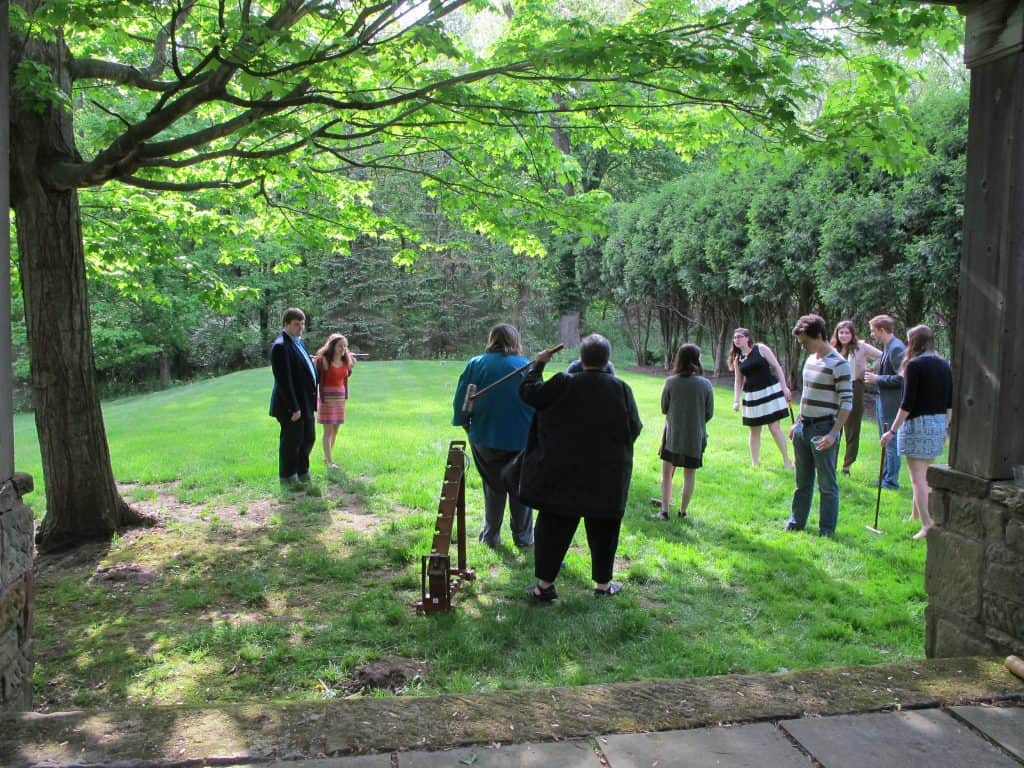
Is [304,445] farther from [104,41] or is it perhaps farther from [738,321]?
[738,321]

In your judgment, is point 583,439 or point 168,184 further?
point 168,184

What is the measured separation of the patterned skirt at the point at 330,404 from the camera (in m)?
9.45

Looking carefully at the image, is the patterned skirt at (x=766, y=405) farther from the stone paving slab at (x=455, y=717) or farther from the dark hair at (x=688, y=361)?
Answer: the stone paving slab at (x=455, y=717)

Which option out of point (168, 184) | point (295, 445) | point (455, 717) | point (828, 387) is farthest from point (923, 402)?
point (168, 184)

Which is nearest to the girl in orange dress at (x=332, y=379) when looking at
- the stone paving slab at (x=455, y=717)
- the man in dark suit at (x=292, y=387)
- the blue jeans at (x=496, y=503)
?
the man in dark suit at (x=292, y=387)

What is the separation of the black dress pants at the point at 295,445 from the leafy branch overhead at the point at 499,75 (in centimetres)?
264

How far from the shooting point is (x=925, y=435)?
6.48 meters

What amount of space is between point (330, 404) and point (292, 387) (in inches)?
49.2

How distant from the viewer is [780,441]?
30.1 ft

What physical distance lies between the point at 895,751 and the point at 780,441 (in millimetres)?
6799

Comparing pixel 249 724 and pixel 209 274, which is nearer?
pixel 249 724

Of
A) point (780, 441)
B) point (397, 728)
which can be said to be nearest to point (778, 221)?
point (780, 441)

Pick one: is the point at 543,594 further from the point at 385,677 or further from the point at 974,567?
the point at 974,567

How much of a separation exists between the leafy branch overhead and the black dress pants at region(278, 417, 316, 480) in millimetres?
2635
